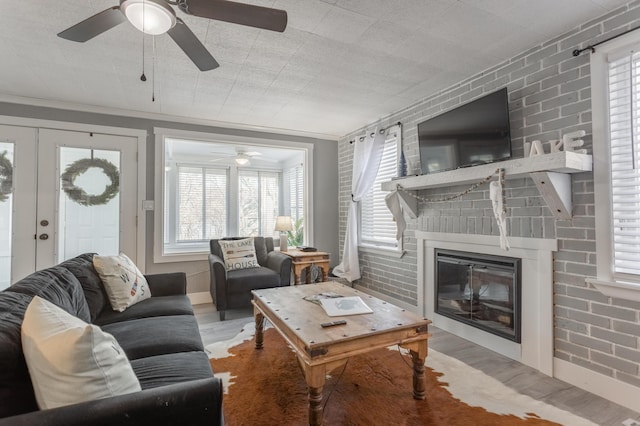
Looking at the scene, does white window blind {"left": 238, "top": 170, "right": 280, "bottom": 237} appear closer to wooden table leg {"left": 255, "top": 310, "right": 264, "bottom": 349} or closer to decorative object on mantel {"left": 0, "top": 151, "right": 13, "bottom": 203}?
decorative object on mantel {"left": 0, "top": 151, "right": 13, "bottom": 203}

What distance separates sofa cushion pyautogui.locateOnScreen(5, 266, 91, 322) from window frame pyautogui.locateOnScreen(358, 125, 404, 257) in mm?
3076

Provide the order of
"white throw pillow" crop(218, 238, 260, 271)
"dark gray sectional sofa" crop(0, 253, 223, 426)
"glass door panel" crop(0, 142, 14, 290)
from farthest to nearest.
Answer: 1. "white throw pillow" crop(218, 238, 260, 271)
2. "glass door panel" crop(0, 142, 14, 290)
3. "dark gray sectional sofa" crop(0, 253, 223, 426)

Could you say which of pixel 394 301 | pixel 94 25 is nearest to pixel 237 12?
pixel 94 25

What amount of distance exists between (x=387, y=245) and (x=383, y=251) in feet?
0.32

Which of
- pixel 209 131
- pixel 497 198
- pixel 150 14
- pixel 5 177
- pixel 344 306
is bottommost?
pixel 344 306

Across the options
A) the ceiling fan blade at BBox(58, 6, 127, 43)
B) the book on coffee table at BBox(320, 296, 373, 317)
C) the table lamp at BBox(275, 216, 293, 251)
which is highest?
the ceiling fan blade at BBox(58, 6, 127, 43)

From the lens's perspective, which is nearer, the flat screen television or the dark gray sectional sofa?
the dark gray sectional sofa

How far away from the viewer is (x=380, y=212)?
4.31 m

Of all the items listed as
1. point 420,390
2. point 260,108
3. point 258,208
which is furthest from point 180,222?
point 420,390

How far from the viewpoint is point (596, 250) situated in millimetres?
2090

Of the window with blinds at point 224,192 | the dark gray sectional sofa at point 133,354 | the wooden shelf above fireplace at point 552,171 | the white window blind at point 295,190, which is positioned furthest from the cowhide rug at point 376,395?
the white window blind at point 295,190

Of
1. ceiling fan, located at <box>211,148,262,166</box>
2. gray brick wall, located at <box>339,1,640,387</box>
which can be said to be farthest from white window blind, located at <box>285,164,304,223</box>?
gray brick wall, located at <box>339,1,640,387</box>

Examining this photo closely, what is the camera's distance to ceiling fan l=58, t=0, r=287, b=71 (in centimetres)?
148

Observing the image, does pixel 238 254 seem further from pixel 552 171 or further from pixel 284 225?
pixel 552 171
